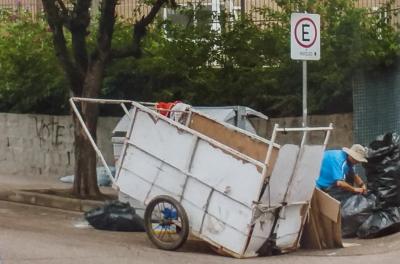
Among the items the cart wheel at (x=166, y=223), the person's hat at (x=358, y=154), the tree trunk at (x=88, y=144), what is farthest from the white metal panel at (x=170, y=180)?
the tree trunk at (x=88, y=144)

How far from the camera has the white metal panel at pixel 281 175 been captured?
30.7 feet

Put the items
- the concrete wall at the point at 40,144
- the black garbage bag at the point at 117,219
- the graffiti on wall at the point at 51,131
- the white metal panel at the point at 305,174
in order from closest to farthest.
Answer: the white metal panel at the point at 305,174 → the black garbage bag at the point at 117,219 → the concrete wall at the point at 40,144 → the graffiti on wall at the point at 51,131

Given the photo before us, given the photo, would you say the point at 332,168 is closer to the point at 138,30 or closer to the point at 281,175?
the point at 281,175

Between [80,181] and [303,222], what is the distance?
204 inches

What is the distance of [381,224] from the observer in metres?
11.0

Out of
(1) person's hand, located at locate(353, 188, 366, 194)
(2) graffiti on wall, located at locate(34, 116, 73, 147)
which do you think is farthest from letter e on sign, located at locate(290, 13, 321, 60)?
(2) graffiti on wall, located at locate(34, 116, 73, 147)

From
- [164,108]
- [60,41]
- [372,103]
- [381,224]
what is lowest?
[381,224]

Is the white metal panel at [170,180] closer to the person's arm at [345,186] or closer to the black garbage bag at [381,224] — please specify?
the person's arm at [345,186]

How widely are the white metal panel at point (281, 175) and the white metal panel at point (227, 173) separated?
197 mm

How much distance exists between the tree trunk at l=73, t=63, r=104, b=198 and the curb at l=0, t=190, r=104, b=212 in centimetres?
37

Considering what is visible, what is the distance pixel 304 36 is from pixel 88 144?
4356mm

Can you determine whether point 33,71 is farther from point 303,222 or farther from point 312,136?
point 303,222

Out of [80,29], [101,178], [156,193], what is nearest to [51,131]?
[101,178]

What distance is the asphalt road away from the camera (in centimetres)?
931
